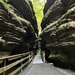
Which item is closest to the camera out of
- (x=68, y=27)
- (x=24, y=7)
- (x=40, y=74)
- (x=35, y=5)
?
(x=40, y=74)

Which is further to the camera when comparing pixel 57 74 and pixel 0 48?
pixel 0 48

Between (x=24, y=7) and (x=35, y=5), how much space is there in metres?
7.50

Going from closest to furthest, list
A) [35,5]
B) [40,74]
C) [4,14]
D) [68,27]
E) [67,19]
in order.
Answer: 1. [40,74]
2. [68,27]
3. [67,19]
4. [4,14]
5. [35,5]

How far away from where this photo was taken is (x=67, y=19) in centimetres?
838

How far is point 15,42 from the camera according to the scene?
10.8m

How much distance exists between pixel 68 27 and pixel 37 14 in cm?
1766

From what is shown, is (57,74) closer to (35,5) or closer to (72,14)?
(72,14)

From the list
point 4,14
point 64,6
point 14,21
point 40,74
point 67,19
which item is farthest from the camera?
point 64,6

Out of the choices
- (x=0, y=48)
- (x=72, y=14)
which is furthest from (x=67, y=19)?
(x=0, y=48)

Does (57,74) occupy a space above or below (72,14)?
below

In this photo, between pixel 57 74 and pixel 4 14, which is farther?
pixel 4 14

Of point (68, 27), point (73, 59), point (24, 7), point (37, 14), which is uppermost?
point (37, 14)

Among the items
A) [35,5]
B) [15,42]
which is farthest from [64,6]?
[35,5]

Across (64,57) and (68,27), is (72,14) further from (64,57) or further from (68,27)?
(64,57)
